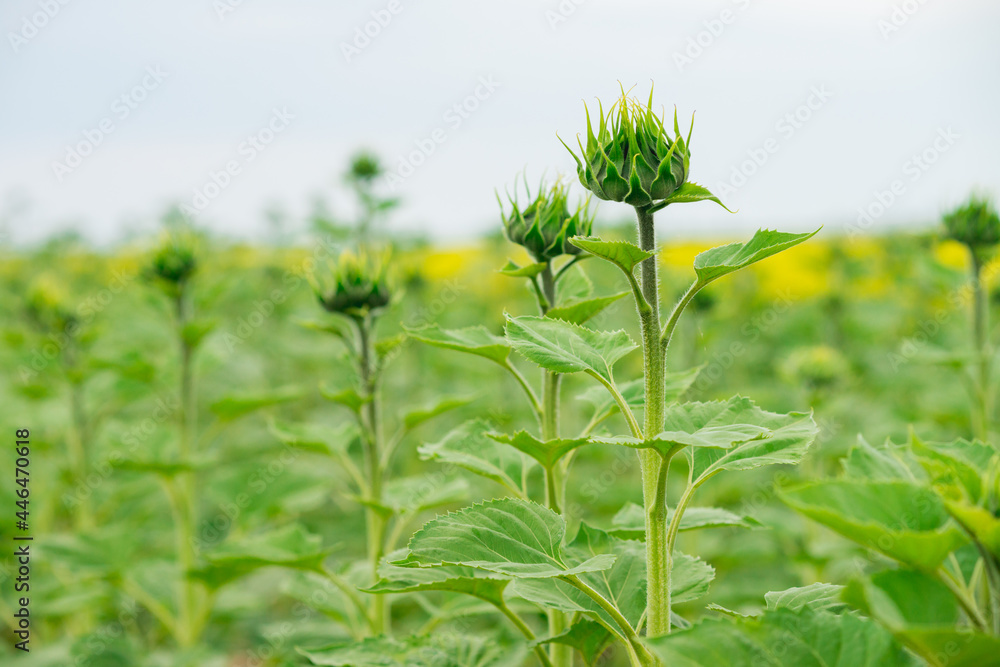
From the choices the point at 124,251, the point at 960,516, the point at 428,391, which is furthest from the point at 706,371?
the point at 124,251

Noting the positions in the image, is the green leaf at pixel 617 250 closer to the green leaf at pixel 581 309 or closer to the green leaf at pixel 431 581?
the green leaf at pixel 581 309

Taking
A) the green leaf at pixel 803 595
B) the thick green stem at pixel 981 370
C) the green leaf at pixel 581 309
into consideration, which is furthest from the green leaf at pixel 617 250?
the thick green stem at pixel 981 370

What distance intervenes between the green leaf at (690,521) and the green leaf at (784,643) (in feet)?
1.52

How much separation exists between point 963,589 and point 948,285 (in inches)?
130

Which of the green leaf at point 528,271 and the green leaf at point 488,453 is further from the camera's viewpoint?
the green leaf at point 488,453

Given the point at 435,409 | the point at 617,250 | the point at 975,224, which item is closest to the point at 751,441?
the point at 617,250

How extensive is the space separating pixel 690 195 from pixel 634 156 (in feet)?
0.39

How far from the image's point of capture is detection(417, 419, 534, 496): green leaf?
177 cm

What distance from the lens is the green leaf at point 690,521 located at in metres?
1.57

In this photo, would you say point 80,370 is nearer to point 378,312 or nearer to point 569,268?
point 378,312

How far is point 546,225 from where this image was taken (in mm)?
1729

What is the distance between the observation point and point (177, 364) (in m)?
3.71

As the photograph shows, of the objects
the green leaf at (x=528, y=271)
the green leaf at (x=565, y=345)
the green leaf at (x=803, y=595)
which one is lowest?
the green leaf at (x=803, y=595)

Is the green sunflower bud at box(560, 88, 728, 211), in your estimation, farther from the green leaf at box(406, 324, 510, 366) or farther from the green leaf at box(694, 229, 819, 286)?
the green leaf at box(406, 324, 510, 366)
